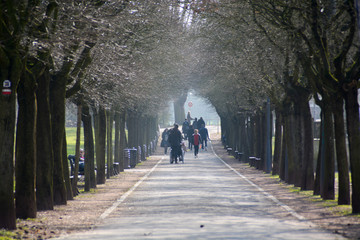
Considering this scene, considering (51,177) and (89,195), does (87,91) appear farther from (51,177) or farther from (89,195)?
(51,177)

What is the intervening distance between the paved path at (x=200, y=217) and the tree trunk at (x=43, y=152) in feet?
5.01

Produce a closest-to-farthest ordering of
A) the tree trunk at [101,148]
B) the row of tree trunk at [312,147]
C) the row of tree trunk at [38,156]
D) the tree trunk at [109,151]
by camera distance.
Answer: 1. the row of tree trunk at [38,156]
2. the row of tree trunk at [312,147]
3. the tree trunk at [101,148]
4. the tree trunk at [109,151]

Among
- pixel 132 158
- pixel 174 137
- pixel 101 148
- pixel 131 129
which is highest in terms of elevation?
pixel 131 129

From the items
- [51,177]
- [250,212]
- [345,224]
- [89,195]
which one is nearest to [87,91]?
[89,195]

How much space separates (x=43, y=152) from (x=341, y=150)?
6.58 metres

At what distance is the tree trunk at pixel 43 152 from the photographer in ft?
54.5

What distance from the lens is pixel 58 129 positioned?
1842 centimetres

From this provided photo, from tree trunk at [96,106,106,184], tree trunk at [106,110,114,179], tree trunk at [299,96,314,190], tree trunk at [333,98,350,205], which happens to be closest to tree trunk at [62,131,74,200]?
tree trunk at [333,98,350,205]

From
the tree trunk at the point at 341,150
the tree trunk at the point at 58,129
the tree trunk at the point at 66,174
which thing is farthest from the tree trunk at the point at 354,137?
the tree trunk at the point at 66,174

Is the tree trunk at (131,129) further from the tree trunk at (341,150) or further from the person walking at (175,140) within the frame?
the tree trunk at (341,150)

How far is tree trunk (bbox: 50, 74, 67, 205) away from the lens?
18.2 m

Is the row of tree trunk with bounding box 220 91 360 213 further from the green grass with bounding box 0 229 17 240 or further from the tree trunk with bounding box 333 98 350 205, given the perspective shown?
the green grass with bounding box 0 229 17 240

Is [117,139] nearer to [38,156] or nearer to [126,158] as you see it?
[126,158]

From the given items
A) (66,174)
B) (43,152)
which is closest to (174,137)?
(66,174)
